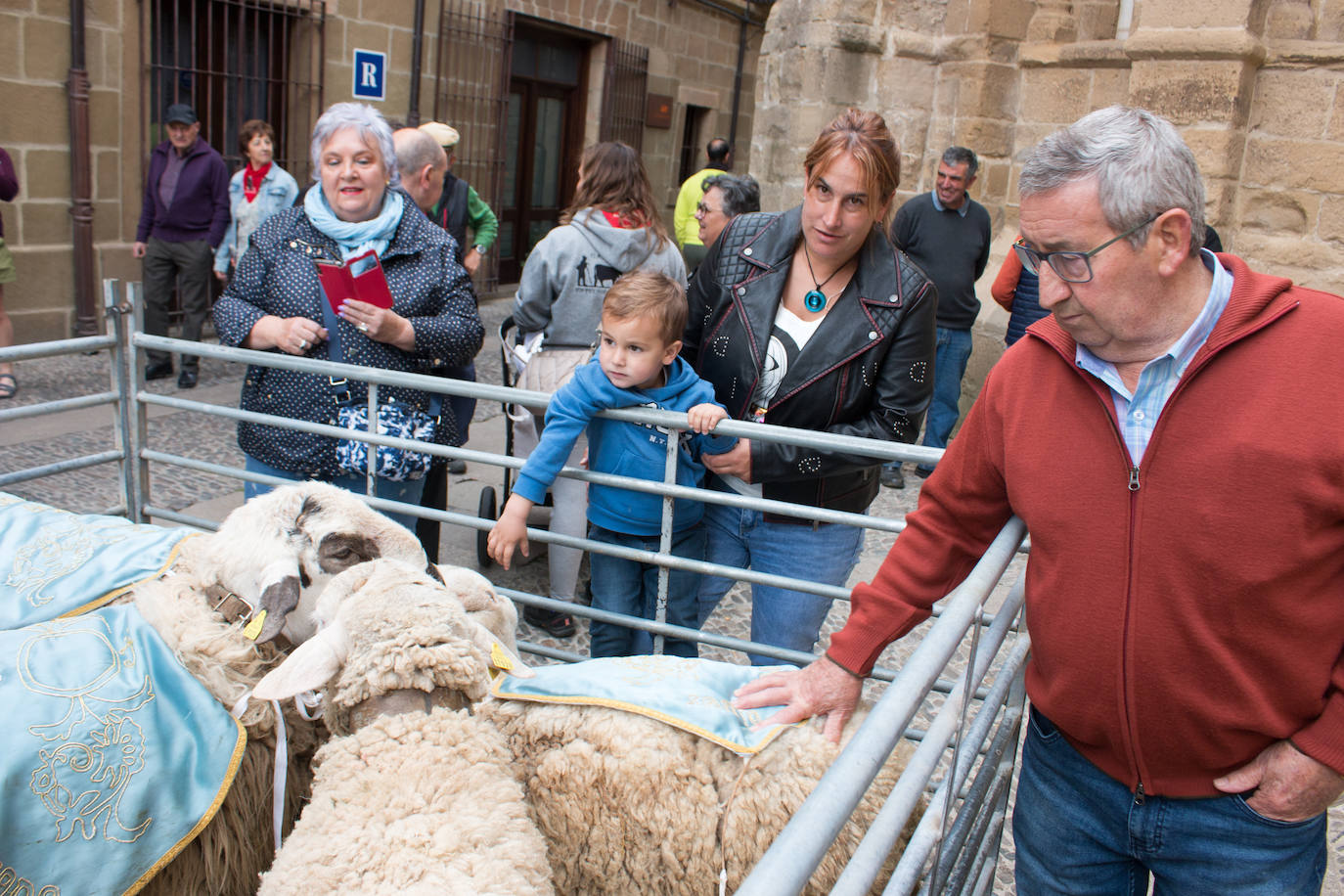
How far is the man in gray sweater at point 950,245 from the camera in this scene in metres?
→ 6.50

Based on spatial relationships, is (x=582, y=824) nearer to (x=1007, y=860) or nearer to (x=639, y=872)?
(x=639, y=872)

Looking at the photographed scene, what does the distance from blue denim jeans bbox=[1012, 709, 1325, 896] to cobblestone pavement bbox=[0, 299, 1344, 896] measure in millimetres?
1194

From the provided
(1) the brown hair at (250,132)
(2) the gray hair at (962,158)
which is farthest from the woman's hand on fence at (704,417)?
(1) the brown hair at (250,132)

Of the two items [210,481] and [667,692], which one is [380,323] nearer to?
[667,692]

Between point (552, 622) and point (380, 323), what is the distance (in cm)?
162

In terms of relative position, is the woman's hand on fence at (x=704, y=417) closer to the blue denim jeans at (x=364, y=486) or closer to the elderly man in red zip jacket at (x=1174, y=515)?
the elderly man in red zip jacket at (x=1174, y=515)

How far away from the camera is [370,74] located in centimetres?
1045

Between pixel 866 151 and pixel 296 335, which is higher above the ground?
pixel 866 151

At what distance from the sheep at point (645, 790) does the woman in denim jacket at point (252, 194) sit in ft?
22.0

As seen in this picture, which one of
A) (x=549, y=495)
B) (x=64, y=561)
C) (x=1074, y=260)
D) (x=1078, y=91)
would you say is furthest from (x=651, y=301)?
(x=1078, y=91)

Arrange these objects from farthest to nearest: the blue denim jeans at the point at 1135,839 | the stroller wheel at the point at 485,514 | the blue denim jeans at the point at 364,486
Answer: the stroller wheel at the point at 485,514
the blue denim jeans at the point at 364,486
the blue denim jeans at the point at 1135,839

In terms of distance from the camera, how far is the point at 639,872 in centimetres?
194

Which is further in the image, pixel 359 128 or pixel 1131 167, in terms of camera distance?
pixel 359 128

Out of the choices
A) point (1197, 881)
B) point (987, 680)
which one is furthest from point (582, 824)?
point (987, 680)
